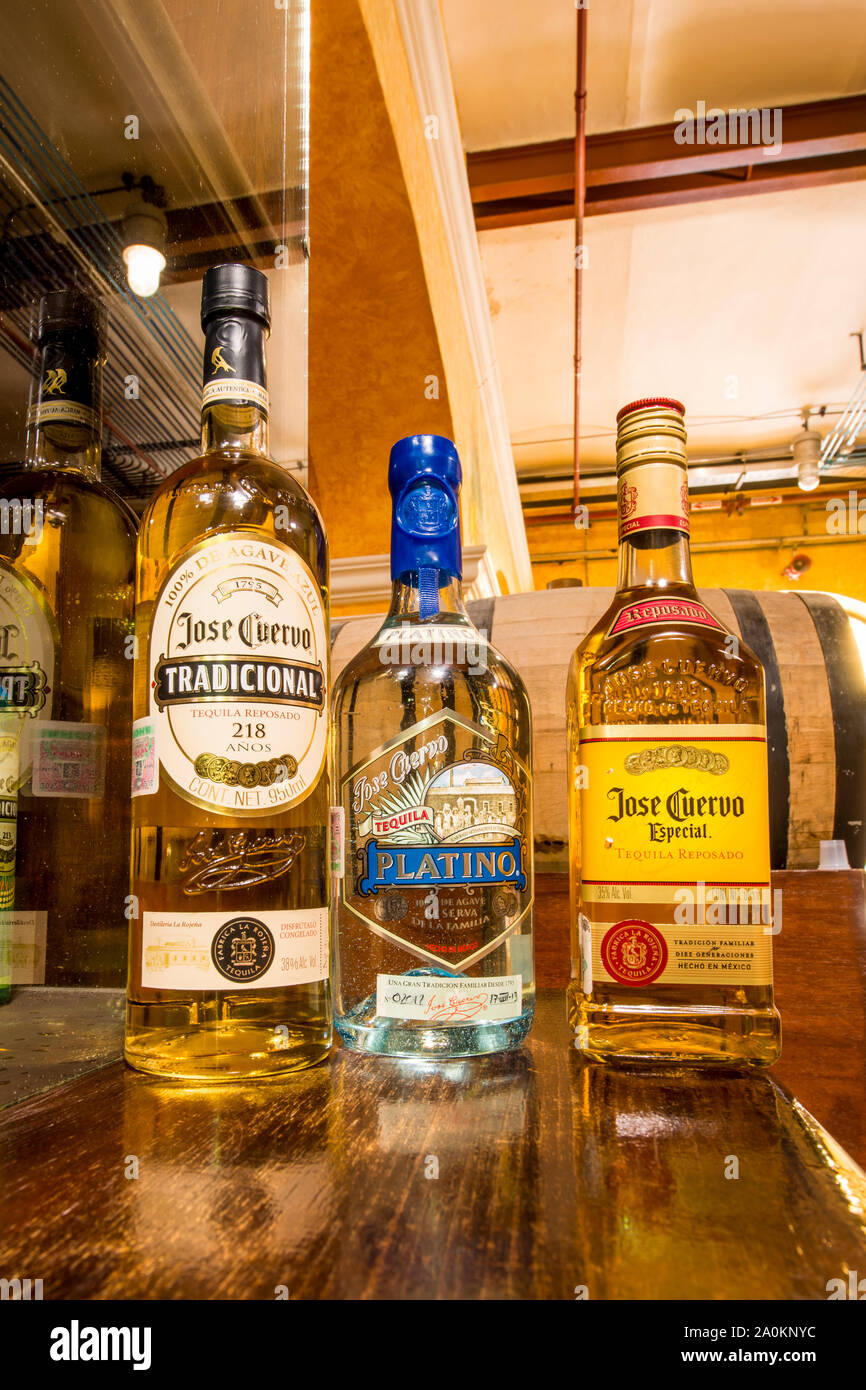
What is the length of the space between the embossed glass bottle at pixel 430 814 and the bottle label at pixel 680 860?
6 cm

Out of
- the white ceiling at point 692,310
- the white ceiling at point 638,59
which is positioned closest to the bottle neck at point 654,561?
the white ceiling at point 638,59

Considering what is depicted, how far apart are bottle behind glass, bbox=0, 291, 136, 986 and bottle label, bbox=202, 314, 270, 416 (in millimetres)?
144

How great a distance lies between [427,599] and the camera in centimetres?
67

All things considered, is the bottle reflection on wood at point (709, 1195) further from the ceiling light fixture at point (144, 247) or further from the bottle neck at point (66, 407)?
the ceiling light fixture at point (144, 247)

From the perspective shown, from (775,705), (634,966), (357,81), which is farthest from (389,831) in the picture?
(357,81)

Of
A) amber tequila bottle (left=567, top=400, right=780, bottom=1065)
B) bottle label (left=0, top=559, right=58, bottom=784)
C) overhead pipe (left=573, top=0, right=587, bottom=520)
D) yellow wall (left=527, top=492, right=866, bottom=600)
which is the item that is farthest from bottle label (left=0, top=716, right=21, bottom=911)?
yellow wall (left=527, top=492, right=866, bottom=600)

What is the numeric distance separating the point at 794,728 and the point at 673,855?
1.52 feet

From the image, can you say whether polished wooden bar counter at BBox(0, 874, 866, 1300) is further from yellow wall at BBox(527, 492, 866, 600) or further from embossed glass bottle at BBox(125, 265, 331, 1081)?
yellow wall at BBox(527, 492, 866, 600)

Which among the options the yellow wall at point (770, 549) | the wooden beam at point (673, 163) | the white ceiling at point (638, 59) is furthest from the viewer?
the yellow wall at point (770, 549)

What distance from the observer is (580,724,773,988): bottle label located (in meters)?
0.55

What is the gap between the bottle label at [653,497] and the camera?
0.63m

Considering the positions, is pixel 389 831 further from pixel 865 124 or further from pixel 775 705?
pixel 865 124

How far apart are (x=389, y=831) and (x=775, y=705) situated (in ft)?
1.82

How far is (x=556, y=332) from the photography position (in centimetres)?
556
